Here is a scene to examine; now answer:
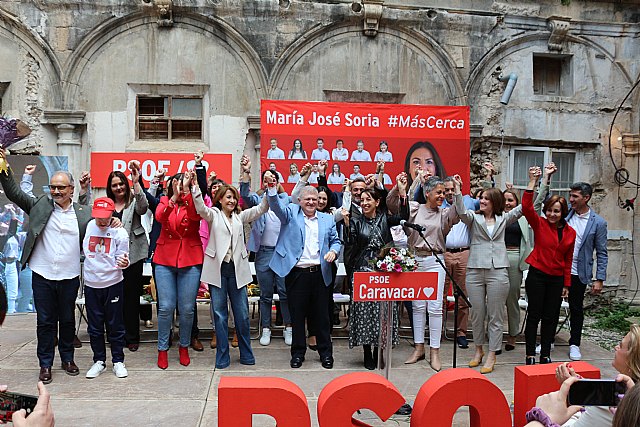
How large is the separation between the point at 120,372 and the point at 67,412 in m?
0.96

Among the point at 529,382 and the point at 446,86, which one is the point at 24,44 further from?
the point at 529,382

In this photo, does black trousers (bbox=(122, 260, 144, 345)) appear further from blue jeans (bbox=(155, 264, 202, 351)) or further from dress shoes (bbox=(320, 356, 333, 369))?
dress shoes (bbox=(320, 356, 333, 369))

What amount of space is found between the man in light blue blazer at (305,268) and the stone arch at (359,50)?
14.7 feet

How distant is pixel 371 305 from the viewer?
5.95m

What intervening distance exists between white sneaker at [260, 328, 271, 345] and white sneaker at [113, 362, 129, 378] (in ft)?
5.76

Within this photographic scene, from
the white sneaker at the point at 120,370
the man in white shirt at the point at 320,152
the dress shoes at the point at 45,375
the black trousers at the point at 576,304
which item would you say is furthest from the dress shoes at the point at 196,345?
the black trousers at the point at 576,304

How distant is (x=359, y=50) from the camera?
34.0 feet

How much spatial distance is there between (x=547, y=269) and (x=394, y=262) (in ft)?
6.77

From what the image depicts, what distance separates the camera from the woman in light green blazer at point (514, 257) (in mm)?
7000

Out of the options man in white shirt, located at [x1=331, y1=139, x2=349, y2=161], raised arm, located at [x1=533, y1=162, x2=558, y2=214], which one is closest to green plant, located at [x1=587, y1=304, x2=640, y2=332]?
raised arm, located at [x1=533, y1=162, x2=558, y2=214]

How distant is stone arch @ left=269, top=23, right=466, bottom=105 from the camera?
10.2 metres

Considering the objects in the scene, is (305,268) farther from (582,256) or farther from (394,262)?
(582,256)

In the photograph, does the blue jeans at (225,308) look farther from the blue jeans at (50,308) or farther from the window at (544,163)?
the window at (544,163)

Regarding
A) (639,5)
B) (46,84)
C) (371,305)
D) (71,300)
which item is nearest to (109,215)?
(71,300)
